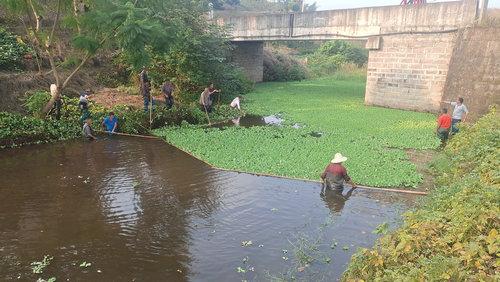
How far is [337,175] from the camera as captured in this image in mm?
9680

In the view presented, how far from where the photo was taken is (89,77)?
68.2ft

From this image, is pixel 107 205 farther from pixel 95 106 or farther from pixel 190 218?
pixel 95 106

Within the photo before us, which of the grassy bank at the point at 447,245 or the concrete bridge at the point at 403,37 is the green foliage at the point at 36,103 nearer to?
the grassy bank at the point at 447,245

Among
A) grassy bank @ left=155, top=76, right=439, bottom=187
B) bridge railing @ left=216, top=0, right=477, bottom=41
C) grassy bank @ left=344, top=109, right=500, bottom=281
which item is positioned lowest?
grassy bank @ left=155, top=76, right=439, bottom=187

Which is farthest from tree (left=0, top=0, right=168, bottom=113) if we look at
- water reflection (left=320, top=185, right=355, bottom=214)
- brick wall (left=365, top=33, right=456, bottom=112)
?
brick wall (left=365, top=33, right=456, bottom=112)

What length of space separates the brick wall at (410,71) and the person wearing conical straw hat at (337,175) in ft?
40.3

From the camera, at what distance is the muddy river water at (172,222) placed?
21.7 feet

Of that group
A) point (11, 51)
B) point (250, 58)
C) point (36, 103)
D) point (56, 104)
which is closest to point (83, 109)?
point (56, 104)

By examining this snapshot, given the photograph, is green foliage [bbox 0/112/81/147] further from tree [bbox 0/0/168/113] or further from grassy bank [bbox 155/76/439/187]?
grassy bank [bbox 155/76/439/187]

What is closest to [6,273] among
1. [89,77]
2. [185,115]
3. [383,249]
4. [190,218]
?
[190,218]

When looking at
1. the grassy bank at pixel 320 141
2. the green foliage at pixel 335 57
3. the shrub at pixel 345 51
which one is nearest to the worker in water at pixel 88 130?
the grassy bank at pixel 320 141

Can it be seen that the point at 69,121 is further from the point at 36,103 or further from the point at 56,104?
the point at 36,103

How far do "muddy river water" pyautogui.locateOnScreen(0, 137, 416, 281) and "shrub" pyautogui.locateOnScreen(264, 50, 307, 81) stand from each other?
24.6m

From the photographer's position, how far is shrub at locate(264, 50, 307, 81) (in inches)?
1400
